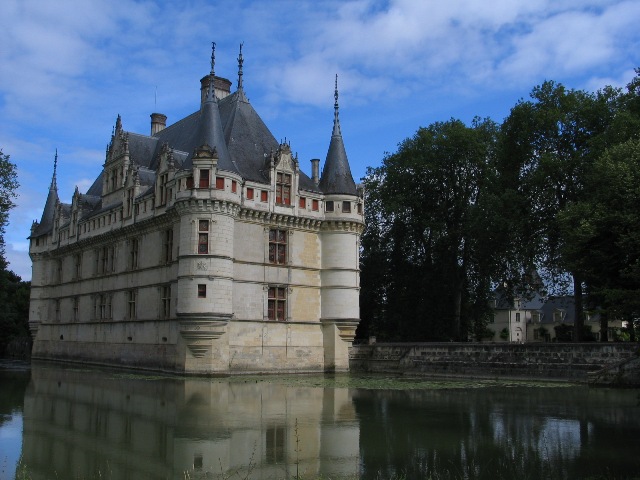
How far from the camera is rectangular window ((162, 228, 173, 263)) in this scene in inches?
1192

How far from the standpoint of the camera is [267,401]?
17953mm

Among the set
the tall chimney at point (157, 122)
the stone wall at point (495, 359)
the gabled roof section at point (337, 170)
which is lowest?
the stone wall at point (495, 359)

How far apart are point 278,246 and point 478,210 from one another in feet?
35.5

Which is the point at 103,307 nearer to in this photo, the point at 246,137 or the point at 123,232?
the point at 123,232

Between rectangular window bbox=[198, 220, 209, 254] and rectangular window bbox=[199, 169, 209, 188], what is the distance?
1.50m

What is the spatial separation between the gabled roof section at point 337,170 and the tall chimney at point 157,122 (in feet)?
49.9

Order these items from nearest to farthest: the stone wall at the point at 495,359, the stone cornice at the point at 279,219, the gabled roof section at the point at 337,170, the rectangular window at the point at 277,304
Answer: the stone wall at the point at 495,359
the stone cornice at the point at 279,219
the rectangular window at the point at 277,304
the gabled roof section at the point at 337,170

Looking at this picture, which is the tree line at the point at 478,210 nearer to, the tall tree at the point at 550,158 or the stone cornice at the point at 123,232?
the tall tree at the point at 550,158

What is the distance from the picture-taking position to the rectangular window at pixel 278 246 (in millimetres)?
30922

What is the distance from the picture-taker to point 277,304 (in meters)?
30.8

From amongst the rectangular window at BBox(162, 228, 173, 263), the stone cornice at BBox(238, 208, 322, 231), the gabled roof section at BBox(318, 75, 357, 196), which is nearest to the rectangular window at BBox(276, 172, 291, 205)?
the stone cornice at BBox(238, 208, 322, 231)

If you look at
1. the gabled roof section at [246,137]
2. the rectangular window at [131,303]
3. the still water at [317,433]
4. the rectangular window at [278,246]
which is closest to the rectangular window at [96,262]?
the rectangular window at [131,303]

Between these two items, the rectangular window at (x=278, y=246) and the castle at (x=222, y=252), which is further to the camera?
the rectangular window at (x=278, y=246)

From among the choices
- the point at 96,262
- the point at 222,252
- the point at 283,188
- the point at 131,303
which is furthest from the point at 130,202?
the point at 222,252
